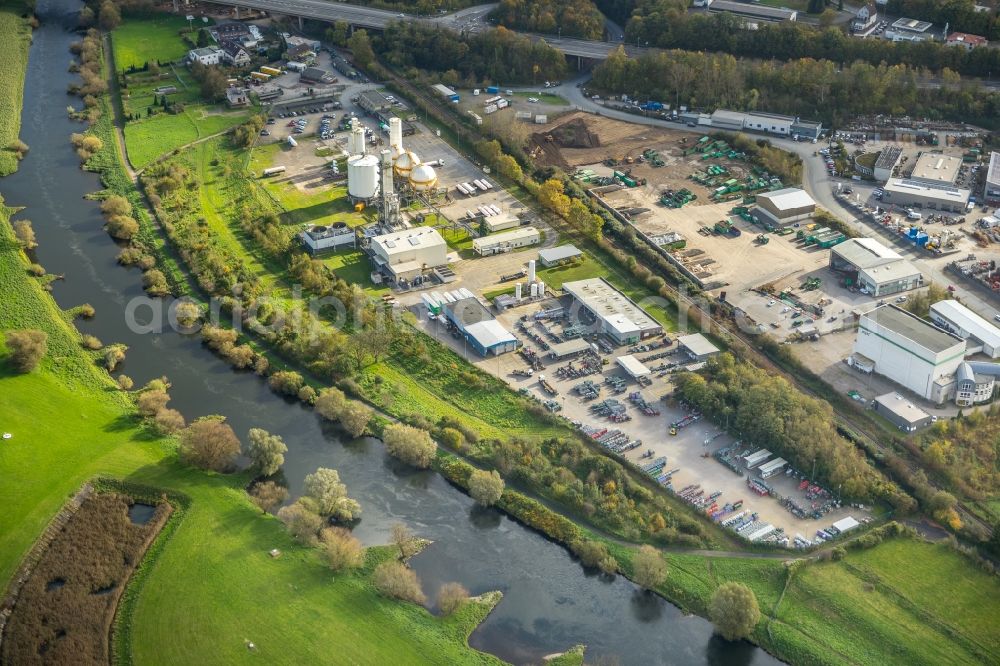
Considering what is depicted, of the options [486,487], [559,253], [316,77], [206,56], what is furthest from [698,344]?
[206,56]

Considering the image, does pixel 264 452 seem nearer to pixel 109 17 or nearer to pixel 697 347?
pixel 697 347

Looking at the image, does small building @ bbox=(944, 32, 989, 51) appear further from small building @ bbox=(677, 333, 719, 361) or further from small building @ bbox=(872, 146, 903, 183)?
small building @ bbox=(677, 333, 719, 361)

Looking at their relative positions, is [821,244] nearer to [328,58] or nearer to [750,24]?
[750,24]

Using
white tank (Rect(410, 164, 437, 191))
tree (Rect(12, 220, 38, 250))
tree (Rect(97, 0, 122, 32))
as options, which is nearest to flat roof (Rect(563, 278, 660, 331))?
white tank (Rect(410, 164, 437, 191))

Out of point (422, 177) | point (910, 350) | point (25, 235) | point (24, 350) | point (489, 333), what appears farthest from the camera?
point (422, 177)

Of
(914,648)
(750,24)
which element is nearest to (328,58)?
(750,24)

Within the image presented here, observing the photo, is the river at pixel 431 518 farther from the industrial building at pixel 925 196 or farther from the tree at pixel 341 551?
the industrial building at pixel 925 196
